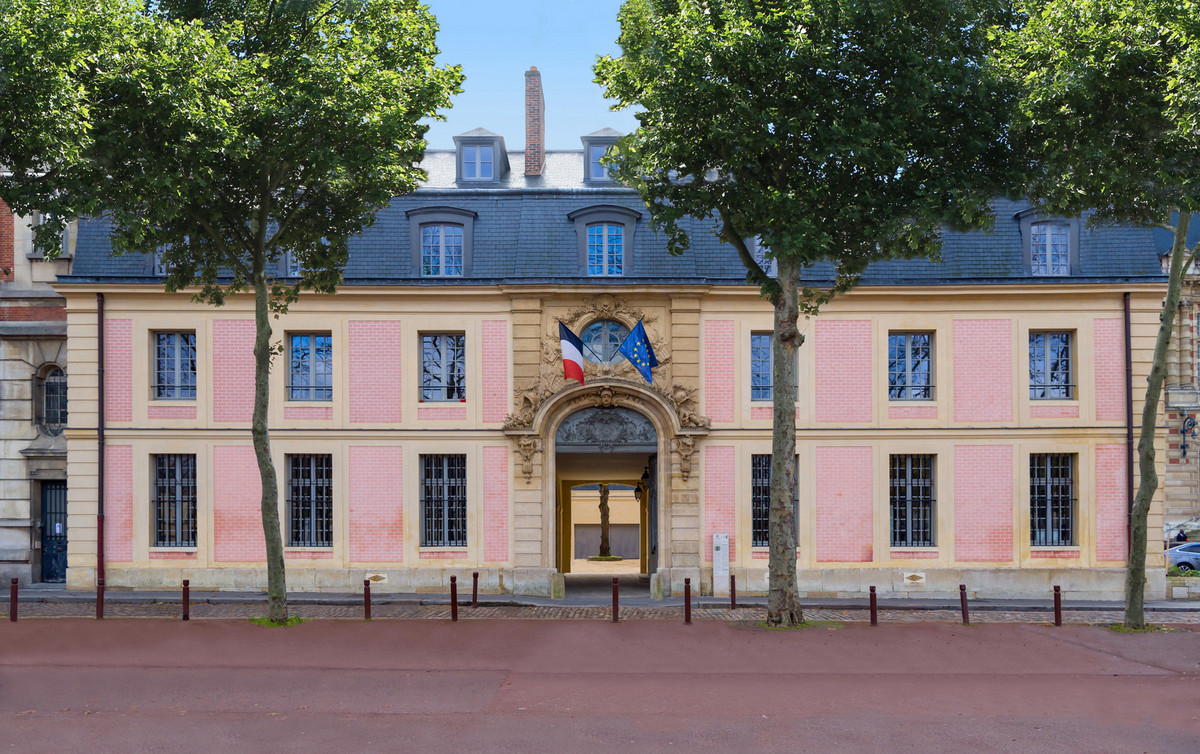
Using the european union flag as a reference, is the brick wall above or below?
below

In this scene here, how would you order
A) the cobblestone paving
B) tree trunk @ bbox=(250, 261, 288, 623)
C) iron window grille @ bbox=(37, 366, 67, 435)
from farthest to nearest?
iron window grille @ bbox=(37, 366, 67, 435) → the cobblestone paving → tree trunk @ bbox=(250, 261, 288, 623)

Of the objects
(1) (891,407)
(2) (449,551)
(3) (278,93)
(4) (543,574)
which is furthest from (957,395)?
(3) (278,93)

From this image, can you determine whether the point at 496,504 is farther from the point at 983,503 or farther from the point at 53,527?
the point at 983,503

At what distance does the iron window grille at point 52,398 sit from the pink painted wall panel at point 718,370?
571 inches

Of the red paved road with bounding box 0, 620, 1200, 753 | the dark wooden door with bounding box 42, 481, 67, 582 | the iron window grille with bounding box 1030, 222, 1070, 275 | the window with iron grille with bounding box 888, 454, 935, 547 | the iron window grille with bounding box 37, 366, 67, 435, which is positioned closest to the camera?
the red paved road with bounding box 0, 620, 1200, 753

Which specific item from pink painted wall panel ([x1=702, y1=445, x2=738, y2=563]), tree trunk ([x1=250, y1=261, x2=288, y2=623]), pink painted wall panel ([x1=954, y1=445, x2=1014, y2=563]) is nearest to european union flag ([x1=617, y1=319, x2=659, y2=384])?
pink painted wall panel ([x1=702, y1=445, x2=738, y2=563])

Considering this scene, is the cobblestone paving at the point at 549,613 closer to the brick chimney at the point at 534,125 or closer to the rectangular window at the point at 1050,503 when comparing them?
the rectangular window at the point at 1050,503

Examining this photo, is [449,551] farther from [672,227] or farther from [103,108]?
[103,108]

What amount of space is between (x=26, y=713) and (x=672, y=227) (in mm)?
11164

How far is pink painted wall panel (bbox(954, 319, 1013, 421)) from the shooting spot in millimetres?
22797

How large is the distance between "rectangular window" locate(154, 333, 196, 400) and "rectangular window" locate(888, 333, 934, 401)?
50.3 ft

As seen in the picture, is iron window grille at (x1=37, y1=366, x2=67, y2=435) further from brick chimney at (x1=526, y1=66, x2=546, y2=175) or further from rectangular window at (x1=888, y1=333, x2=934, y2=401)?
rectangular window at (x1=888, y1=333, x2=934, y2=401)

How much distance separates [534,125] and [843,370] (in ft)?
31.7

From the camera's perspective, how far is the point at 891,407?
22812mm
